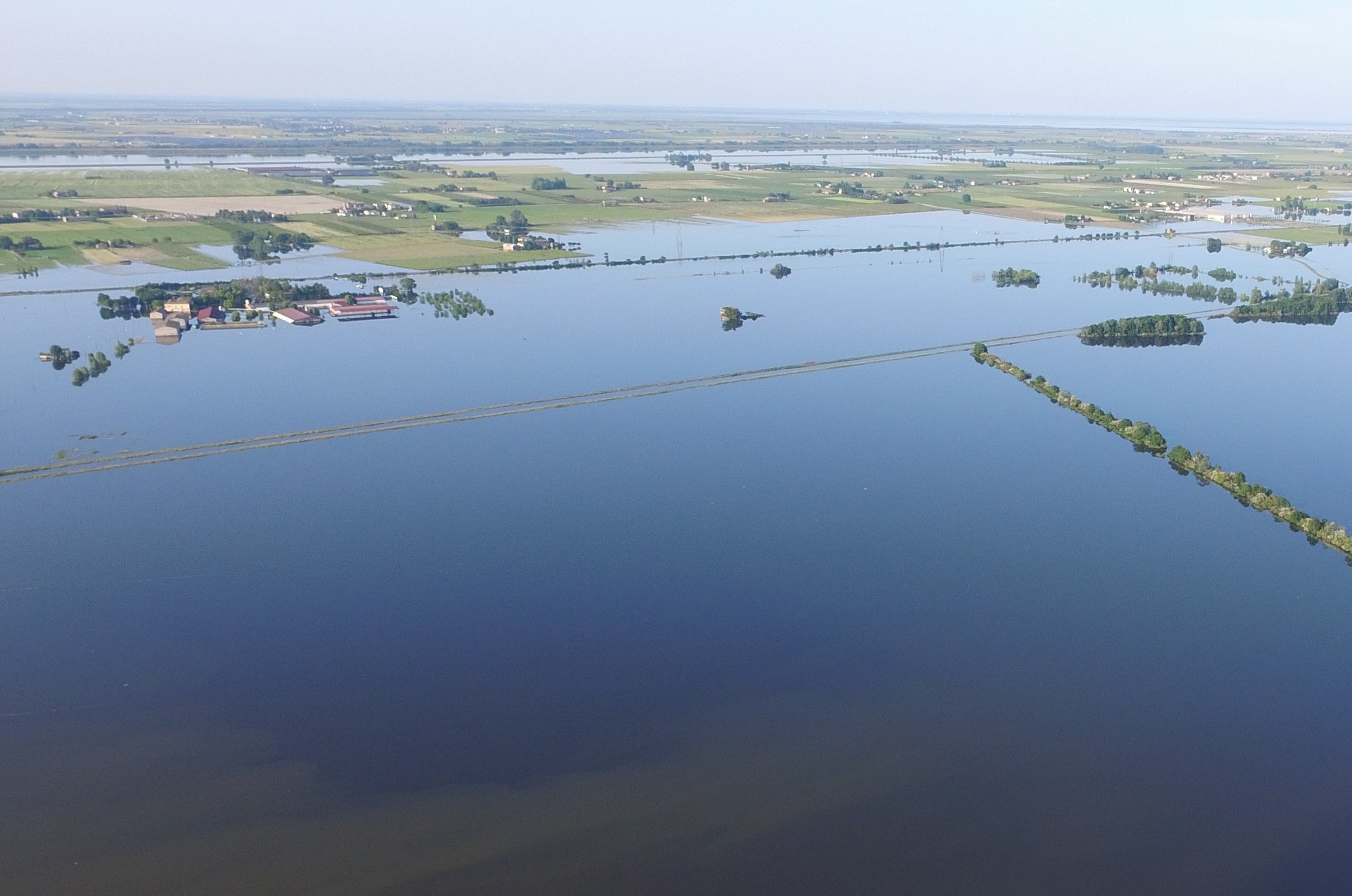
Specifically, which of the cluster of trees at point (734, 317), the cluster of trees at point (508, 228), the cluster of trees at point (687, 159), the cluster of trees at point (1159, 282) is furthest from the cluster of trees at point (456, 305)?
the cluster of trees at point (687, 159)

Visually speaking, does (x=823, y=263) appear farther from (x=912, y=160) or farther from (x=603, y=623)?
(x=912, y=160)

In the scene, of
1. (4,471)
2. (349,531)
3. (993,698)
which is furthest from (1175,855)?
(4,471)

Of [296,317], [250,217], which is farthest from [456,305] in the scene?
[250,217]

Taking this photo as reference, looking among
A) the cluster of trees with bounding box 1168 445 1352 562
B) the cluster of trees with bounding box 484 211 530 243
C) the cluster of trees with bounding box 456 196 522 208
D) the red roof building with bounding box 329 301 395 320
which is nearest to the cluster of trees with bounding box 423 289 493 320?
the red roof building with bounding box 329 301 395 320

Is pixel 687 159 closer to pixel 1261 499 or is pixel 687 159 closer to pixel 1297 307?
pixel 1297 307

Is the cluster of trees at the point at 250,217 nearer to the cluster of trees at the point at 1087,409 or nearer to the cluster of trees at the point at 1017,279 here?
the cluster of trees at the point at 1017,279

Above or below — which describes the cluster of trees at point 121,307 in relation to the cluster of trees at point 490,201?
below

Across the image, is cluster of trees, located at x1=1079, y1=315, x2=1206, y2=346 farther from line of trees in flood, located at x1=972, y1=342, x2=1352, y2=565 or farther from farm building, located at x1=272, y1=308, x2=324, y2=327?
farm building, located at x1=272, y1=308, x2=324, y2=327
